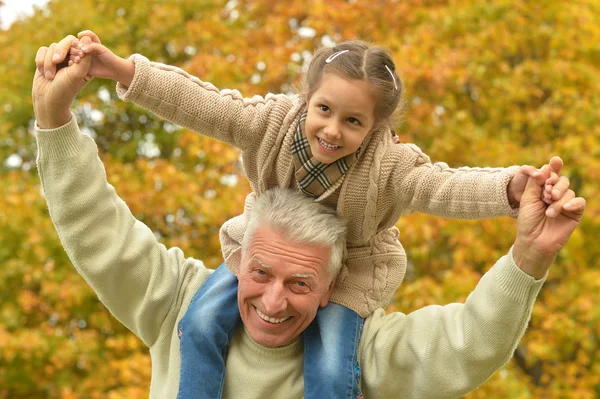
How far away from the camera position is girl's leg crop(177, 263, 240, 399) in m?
2.90

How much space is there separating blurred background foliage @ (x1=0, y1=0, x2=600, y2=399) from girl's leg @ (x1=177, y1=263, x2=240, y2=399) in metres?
4.90

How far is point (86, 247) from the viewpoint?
289 centimetres

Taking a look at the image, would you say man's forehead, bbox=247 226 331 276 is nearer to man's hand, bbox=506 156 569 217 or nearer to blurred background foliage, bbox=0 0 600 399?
man's hand, bbox=506 156 569 217

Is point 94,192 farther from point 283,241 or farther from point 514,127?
point 514,127

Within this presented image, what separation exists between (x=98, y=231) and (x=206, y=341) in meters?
0.46

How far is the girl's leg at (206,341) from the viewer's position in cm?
290

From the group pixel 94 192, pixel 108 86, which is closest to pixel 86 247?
pixel 94 192

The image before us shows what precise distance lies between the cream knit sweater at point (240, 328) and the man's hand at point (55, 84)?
1.8 inches

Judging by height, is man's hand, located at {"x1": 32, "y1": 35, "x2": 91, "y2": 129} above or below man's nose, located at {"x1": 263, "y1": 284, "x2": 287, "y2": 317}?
above

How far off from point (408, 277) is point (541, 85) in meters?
2.48

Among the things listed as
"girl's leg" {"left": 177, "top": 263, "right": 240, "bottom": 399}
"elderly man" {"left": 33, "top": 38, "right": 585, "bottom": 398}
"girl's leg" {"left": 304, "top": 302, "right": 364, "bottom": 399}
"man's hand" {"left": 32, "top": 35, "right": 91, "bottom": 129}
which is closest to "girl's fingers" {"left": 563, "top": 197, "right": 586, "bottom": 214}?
"elderly man" {"left": 33, "top": 38, "right": 585, "bottom": 398}

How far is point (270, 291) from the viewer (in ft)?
9.39

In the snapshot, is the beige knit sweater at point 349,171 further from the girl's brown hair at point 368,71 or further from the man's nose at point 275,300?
the man's nose at point 275,300

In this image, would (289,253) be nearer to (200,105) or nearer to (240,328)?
(240,328)
